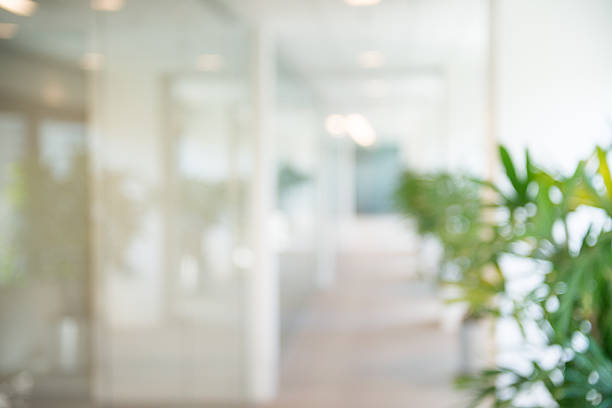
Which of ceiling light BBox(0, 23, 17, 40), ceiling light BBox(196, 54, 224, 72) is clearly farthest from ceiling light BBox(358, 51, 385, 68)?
ceiling light BBox(0, 23, 17, 40)

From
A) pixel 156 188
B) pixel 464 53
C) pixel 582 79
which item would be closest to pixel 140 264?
pixel 156 188

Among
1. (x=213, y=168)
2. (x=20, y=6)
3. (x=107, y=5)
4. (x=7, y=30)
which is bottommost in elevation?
(x=213, y=168)

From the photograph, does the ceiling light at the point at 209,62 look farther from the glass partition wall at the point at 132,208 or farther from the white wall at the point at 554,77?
the white wall at the point at 554,77

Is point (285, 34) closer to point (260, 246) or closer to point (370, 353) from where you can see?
point (260, 246)

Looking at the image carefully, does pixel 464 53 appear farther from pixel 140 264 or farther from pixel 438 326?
pixel 140 264

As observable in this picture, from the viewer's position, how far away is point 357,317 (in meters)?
7.26

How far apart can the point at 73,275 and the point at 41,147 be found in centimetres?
58

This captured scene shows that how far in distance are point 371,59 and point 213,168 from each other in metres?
2.98

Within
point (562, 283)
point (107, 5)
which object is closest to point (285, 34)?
point (107, 5)

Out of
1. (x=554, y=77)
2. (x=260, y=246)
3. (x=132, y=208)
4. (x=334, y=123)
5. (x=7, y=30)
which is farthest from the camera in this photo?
(x=334, y=123)

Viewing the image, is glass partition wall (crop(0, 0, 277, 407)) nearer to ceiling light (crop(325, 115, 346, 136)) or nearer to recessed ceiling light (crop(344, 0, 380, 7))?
recessed ceiling light (crop(344, 0, 380, 7))

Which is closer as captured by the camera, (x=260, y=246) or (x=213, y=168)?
(x=213, y=168)

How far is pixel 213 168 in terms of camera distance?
4.07 meters

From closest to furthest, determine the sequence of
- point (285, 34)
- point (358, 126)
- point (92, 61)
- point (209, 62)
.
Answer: point (92, 61), point (209, 62), point (285, 34), point (358, 126)
